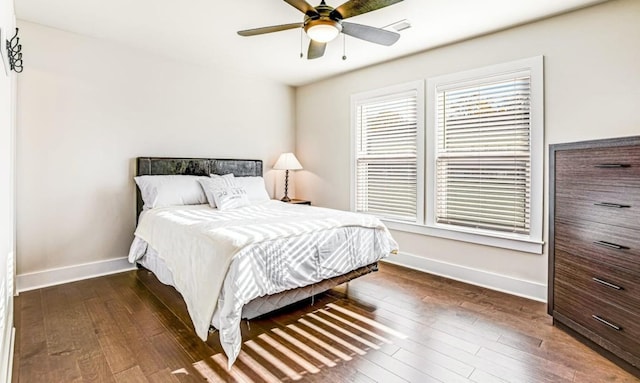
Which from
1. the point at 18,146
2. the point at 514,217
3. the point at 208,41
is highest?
the point at 208,41

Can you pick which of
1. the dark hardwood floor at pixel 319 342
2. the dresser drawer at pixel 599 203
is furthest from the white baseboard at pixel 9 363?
the dresser drawer at pixel 599 203

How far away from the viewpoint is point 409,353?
6.85 ft

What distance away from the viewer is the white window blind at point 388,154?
12.8 ft

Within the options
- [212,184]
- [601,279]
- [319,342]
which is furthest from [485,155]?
[212,184]

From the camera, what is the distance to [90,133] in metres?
3.45

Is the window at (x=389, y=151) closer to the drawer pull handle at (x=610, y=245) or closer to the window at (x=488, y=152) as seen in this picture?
the window at (x=488, y=152)

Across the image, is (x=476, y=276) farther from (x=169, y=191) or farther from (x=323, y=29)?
(x=169, y=191)

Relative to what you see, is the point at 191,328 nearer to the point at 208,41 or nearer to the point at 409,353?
the point at 409,353

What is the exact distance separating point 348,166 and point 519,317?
273 centimetres

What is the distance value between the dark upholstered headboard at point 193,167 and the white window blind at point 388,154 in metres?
1.61

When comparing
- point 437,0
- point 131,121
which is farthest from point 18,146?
point 437,0

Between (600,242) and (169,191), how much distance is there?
3.83 m

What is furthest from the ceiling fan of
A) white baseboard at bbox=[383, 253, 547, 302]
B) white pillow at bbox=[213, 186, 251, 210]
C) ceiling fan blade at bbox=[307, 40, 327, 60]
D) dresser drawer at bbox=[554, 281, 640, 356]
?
white baseboard at bbox=[383, 253, 547, 302]

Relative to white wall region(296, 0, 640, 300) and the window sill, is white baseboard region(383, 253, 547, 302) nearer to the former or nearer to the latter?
white wall region(296, 0, 640, 300)
